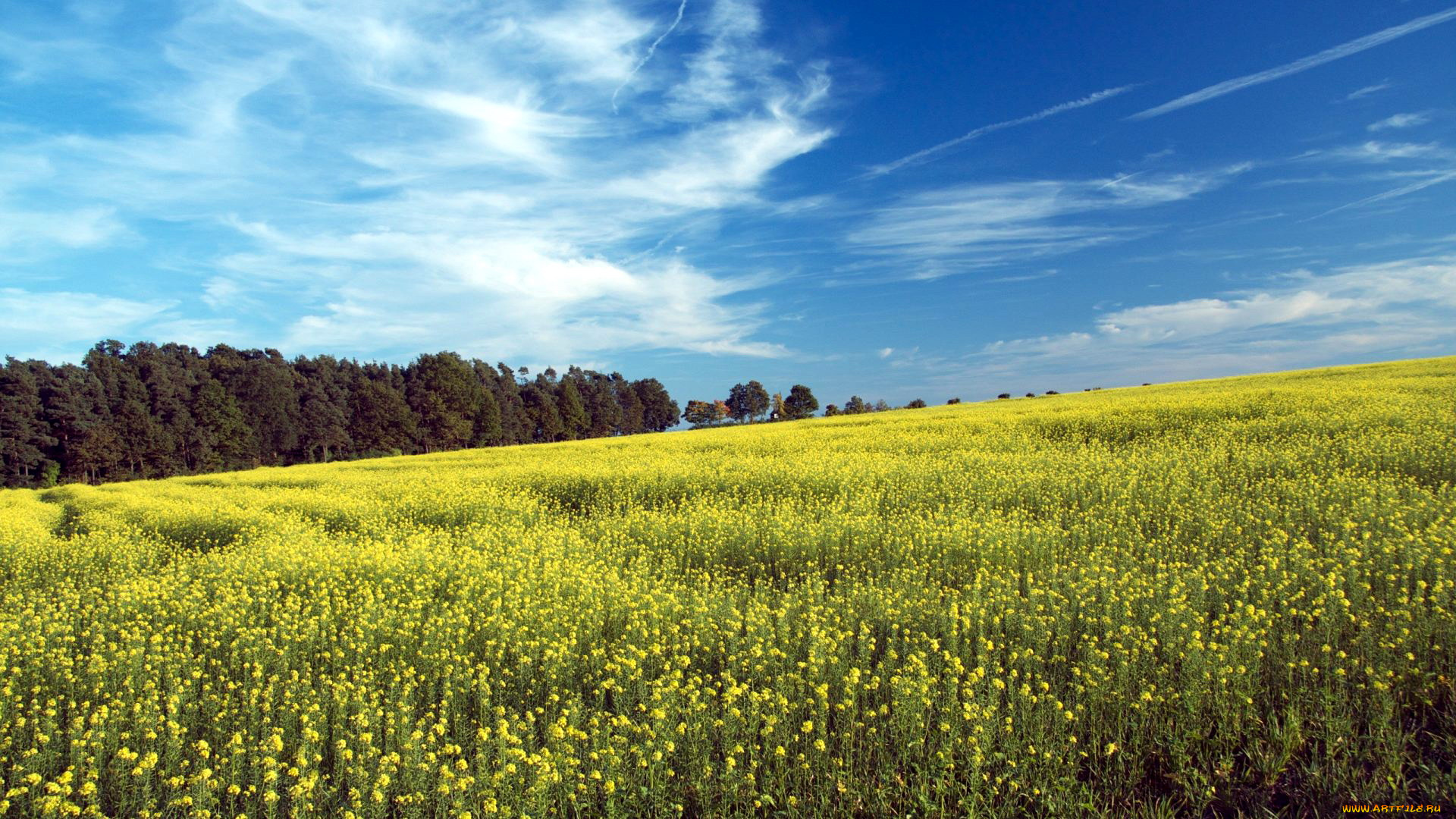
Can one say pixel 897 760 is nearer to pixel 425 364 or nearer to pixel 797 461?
pixel 797 461

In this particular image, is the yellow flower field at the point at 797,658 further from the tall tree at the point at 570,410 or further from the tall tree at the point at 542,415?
the tall tree at the point at 570,410

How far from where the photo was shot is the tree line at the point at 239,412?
48875 mm

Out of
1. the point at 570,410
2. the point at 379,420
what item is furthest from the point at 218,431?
the point at 570,410

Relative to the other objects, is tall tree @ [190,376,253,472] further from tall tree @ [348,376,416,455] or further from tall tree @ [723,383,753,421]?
tall tree @ [723,383,753,421]

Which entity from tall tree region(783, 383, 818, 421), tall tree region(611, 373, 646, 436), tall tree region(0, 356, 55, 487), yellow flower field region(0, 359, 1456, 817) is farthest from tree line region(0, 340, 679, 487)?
yellow flower field region(0, 359, 1456, 817)

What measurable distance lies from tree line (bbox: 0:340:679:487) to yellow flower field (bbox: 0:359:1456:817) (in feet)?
169

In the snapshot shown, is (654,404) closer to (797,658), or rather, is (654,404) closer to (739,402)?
(739,402)

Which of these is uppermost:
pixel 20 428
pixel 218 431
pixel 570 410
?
pixel 20 428

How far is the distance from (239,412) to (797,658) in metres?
65.5

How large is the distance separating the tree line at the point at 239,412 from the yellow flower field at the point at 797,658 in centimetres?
5158

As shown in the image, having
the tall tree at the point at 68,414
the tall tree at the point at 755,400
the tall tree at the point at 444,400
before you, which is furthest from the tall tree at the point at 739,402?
the tall tree at the point at 68,414

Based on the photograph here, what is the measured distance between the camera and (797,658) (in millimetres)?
5602

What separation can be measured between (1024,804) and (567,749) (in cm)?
269

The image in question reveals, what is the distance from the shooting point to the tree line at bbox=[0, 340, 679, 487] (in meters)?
48.9
